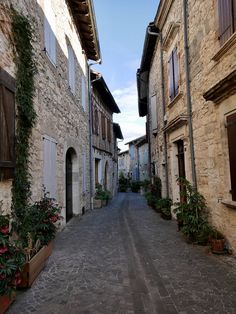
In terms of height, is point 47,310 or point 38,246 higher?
point 38,246

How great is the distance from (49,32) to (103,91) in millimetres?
7814

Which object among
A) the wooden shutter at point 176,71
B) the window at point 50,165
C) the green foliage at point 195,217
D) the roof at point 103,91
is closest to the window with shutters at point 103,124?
the roof at point 103,91

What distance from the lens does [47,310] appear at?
9.13ft

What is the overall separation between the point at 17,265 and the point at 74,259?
6.23 ft

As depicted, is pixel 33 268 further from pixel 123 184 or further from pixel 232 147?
pixel 123 184

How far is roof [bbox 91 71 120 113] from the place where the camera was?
12.3 meters

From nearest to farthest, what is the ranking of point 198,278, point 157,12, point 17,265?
point 17,265, point 198,278, point 157,12

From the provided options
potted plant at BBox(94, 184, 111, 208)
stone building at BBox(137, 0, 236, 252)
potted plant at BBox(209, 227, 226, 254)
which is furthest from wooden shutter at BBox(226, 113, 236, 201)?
potted plant at BBox(94, 184, 111, 208)

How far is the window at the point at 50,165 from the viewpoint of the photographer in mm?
5689

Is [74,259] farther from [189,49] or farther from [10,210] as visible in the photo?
[189,49]

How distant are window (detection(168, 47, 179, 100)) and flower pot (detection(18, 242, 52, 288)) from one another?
18.2ft

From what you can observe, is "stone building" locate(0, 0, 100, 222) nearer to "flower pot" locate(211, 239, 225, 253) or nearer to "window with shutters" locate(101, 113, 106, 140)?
"window with shutters" locate(101, 113, 106, 140)

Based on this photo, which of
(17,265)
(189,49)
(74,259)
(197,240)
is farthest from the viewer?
(189,49)

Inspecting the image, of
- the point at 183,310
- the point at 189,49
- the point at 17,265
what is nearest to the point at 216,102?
the point at 189,49
